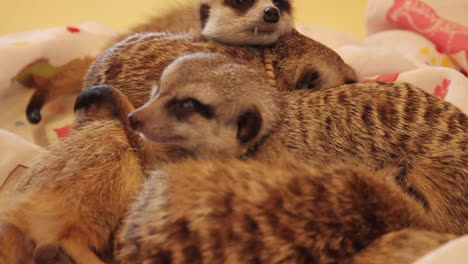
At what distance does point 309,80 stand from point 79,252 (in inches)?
26.2

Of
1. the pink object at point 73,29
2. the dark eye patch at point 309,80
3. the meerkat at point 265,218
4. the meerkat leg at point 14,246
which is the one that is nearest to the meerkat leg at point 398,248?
the meerkat at point 265,218

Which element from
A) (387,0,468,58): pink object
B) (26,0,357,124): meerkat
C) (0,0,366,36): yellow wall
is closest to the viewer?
(26,0,357,124): meerkat

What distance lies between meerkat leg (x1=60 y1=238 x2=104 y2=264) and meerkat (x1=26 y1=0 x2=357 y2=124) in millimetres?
404

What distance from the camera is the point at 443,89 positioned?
1.25 meters

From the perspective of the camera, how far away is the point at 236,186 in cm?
63

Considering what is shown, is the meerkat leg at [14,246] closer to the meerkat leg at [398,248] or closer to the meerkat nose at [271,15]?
the meerkat leg at [398,248]

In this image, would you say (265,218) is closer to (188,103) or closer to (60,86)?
(188,103)

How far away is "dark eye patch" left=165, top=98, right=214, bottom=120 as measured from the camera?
2.74ft

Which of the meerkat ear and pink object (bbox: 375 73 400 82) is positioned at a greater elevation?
the meerkat ear

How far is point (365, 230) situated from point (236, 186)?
0.55 ft

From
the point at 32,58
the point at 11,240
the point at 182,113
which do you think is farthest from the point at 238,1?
the point at 11,240

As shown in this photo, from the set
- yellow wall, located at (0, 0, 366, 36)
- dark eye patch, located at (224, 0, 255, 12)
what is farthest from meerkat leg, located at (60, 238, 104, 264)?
yellow wall, located at (0, 0, 366, 36)

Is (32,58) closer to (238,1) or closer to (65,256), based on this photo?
(238,1)

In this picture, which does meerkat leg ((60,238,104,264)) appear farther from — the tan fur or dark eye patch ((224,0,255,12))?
dark eye patch ((224,0,255,12))
